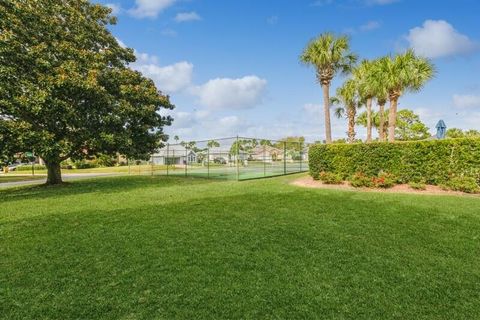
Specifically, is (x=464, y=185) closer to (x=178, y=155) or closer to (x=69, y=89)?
(x=69, y=89)

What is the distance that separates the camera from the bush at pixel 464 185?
9117 millimetres

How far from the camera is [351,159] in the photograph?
479 inches

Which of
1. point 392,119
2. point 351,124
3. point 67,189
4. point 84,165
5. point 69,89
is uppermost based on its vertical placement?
point 69,89

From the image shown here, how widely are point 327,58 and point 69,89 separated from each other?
13.5 meters

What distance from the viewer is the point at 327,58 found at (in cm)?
1744

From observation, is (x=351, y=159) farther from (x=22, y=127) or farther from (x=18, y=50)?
(x=18, y=50)

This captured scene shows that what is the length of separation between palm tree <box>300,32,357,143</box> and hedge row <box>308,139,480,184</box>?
5.63 m

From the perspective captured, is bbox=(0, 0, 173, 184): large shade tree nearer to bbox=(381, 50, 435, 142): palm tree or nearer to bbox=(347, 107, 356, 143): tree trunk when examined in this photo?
bbox=(381, 50, 435, 142): palm tree

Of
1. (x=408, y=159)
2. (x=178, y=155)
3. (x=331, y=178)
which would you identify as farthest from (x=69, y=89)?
(x=408, y=159)

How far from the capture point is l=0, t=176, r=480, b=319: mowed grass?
2.98 m

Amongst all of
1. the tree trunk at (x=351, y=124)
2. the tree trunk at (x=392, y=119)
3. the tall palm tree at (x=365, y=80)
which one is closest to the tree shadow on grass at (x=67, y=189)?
the tree trunk at (x=392, y=119)

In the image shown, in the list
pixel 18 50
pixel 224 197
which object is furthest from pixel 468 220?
pixel 18 50

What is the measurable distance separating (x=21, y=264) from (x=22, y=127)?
25.7 ft

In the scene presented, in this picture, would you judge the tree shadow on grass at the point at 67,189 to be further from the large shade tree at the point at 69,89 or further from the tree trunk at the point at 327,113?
the tree trunk at the point at 327,113
